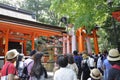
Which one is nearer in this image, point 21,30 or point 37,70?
point 37,70

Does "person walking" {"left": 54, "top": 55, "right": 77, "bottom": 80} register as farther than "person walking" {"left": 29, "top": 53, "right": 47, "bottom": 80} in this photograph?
No

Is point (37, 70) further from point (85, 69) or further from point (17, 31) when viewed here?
point (17, 31)

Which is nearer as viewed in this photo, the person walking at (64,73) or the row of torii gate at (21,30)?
the person walking at (64,73)

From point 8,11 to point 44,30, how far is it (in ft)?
27.1

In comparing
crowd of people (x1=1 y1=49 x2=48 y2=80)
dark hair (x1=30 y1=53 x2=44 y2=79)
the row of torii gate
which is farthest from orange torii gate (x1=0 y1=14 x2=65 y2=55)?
dark hair (x1=30 y1=53 x2=44 y2=79)

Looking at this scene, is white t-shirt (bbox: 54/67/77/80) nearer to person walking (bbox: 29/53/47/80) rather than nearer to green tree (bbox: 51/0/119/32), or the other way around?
person walking (bbox: 29/53/47/80)

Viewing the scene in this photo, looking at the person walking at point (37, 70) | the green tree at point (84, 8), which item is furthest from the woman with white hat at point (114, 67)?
the green tree at point (84, 8)

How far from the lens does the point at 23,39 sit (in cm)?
1953

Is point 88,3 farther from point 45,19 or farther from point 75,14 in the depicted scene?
point 45,19

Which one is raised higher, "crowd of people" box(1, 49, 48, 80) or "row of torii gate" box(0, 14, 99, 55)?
"row of torii gate" box(0, 14, 99, 55)

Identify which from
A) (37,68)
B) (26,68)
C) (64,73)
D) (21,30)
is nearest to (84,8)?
(26,68)

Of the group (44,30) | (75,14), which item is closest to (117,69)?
(75,14)

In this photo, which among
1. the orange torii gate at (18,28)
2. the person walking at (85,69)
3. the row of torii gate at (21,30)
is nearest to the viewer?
the person walking at (85,69)

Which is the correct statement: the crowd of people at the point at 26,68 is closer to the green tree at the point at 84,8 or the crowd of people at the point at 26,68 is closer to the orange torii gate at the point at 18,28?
the green tree at the point at 84,8
